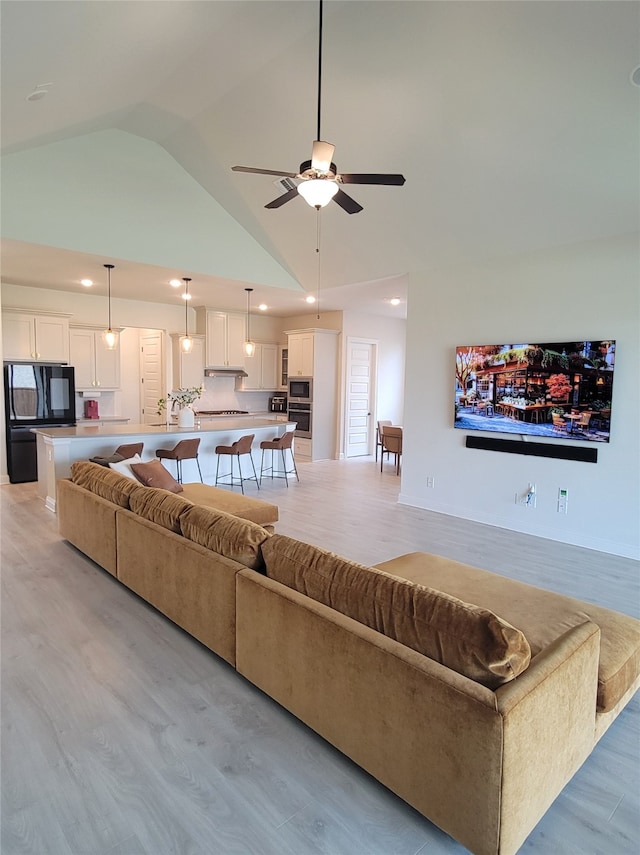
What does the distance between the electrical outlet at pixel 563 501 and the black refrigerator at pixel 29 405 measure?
6.94 metres

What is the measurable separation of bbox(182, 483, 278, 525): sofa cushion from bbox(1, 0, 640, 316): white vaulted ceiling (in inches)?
124

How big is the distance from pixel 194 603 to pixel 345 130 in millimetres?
4167

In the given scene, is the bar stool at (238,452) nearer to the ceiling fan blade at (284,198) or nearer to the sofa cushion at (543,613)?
the ceiling fan blade at (284,198)

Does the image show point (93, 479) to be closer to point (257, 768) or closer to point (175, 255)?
point (257, 768)

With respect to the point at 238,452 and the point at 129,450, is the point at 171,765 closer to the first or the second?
the point at 129,450

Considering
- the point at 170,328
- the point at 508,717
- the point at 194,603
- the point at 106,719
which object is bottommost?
the point at 106,719

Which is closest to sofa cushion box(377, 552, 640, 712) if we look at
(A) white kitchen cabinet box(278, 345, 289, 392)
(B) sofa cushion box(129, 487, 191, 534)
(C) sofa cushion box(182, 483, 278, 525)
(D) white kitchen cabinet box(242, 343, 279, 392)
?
(B) sofa cushion box(129, 487, 191, 534)

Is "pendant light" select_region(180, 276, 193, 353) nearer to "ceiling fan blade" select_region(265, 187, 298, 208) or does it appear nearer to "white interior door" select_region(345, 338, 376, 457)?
"white interior door" select_region(345, 338, 376, 457)

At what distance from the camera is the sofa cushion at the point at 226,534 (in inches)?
97.0

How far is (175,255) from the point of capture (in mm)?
6156

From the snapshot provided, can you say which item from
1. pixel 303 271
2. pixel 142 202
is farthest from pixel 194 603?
pixel 303 271

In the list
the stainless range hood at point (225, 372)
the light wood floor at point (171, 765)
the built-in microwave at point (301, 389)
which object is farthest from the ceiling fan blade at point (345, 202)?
the stainless range hood at point (225, 372)

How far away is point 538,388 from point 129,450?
4724 millimetres

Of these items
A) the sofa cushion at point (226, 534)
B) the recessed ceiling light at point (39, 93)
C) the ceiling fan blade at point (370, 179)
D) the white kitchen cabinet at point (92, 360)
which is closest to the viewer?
the sofa cushion at point (226, 534)
